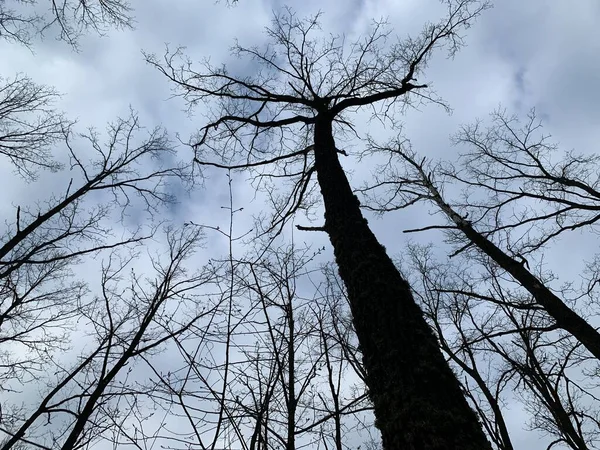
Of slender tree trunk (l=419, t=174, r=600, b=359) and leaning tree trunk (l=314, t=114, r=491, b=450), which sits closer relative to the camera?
leaning tree trunk (l=314, t=114, r=491, b=450)

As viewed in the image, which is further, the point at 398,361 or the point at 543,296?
the point at 543,296

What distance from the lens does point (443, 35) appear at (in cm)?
631

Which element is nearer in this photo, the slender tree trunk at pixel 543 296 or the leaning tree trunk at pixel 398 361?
the leaning tree trunk at pixel 398 361

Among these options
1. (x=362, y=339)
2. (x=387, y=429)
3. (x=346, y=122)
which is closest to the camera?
(x=387, y=429)

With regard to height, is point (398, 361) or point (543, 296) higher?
point (543, 296)

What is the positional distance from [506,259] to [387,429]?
515 centimetres

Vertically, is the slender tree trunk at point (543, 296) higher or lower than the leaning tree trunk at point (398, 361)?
higher

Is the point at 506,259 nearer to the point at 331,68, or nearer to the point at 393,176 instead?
the point at 393,176

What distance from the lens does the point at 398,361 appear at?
7.30ft

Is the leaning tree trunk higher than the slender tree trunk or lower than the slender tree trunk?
lower

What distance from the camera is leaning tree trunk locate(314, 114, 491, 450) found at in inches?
72.9

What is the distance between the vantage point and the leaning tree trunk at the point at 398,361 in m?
1.85

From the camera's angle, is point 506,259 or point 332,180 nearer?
point 332,180

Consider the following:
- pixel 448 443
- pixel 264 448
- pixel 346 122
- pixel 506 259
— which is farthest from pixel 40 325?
pixel 506 259
